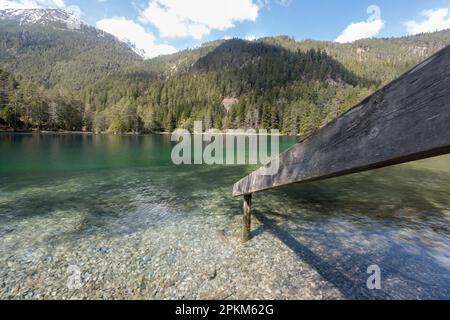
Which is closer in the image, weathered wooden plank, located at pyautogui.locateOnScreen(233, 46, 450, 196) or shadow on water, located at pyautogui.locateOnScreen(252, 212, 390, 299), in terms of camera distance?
weathered wooden plank, located at pyautogui.locateOnScreen(233, 46, 450, 196)

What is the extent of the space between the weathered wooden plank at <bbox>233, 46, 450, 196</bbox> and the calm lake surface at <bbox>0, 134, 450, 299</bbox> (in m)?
4.02

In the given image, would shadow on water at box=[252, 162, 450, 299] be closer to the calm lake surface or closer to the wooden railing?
the calm lake surface

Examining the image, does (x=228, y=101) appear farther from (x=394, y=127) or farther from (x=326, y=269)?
(x=394, y=127)

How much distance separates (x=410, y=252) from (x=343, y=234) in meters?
→ 1.74

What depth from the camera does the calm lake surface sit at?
5137 mm

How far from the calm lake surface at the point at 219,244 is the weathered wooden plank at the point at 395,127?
402 cm

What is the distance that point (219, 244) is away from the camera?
7125mm

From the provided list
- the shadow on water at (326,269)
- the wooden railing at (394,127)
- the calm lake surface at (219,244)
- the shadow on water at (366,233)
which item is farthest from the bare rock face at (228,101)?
the wooden railing at (394,127)

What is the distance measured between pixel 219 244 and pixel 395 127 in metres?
6.44

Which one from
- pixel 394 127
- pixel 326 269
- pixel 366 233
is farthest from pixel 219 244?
pixel 394 127

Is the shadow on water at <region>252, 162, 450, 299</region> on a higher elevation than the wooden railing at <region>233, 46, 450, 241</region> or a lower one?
lower

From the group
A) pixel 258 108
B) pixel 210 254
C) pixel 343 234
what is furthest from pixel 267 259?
pixel 258 108

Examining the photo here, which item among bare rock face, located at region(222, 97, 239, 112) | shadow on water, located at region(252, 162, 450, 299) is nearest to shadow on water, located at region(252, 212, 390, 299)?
shadow on water, located at region(252, 162, 450, 299)

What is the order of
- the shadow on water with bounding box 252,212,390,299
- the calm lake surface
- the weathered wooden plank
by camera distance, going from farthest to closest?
the calm lake surface < the shadow on water with bounding box 252,212,390,299 < the weathered wooden plank
